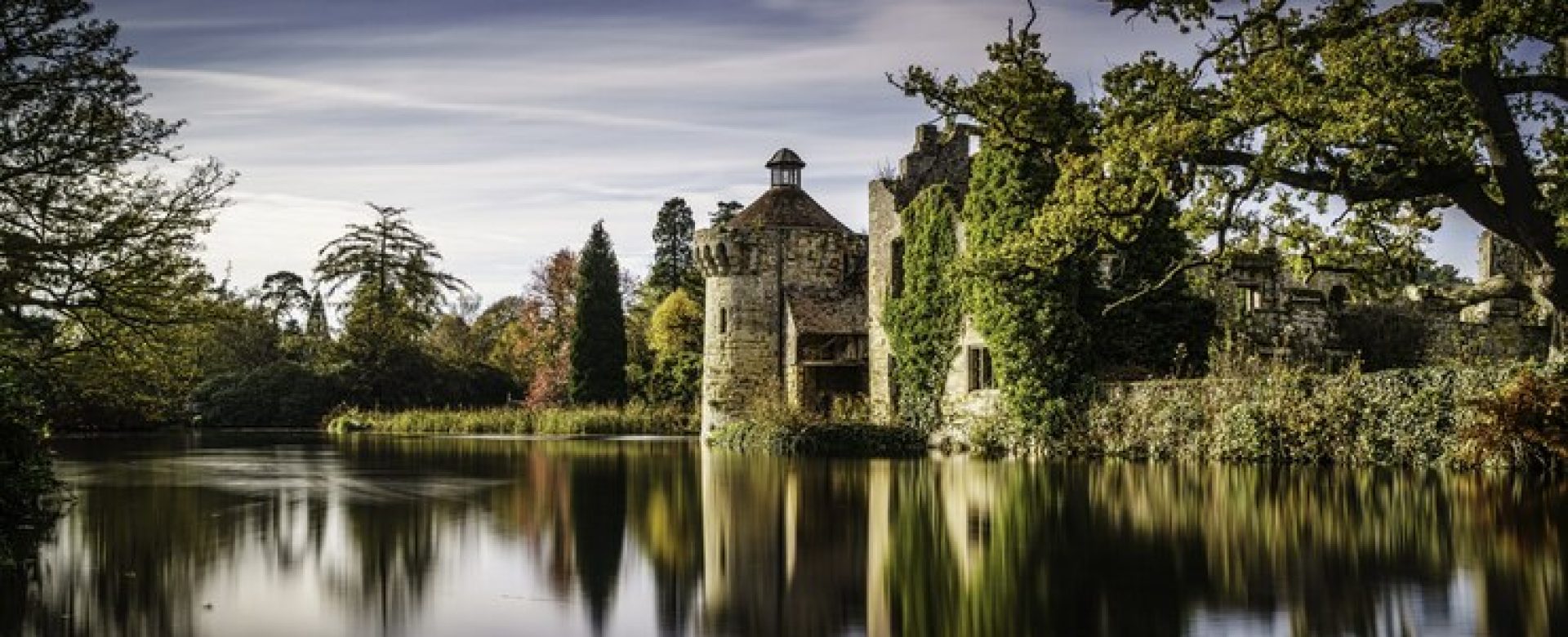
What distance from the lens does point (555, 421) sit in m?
41.8

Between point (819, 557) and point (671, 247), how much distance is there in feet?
164

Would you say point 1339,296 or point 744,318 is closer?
point 1339,296

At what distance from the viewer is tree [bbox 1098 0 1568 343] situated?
14.6m

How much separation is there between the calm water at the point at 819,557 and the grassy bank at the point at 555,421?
22.1 m

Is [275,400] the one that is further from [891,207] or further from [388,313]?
[891,207]

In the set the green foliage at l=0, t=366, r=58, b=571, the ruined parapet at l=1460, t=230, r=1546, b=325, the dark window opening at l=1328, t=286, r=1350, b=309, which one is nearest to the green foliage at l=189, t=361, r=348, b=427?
the dark window opening at l=1328, t=286, r=1350, b=309

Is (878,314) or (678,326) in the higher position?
(678,326)

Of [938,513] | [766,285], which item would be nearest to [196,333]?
[938,513]

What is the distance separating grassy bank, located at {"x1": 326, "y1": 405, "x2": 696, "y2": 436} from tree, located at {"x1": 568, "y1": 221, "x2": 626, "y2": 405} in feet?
5.71

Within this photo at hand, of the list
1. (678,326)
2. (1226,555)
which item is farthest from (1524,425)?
(678,326)

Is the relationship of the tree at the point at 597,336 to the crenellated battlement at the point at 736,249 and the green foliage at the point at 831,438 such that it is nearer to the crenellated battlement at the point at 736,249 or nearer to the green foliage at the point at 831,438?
the crenellated battlement at the point at 736,249

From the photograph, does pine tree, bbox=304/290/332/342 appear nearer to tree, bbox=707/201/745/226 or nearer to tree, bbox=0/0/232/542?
tree, bbox=707/201/745/226

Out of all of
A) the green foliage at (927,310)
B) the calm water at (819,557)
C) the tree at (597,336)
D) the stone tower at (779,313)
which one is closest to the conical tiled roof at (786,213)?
the stone tower at (779,313)

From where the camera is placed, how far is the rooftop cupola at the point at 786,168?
37312 mm
